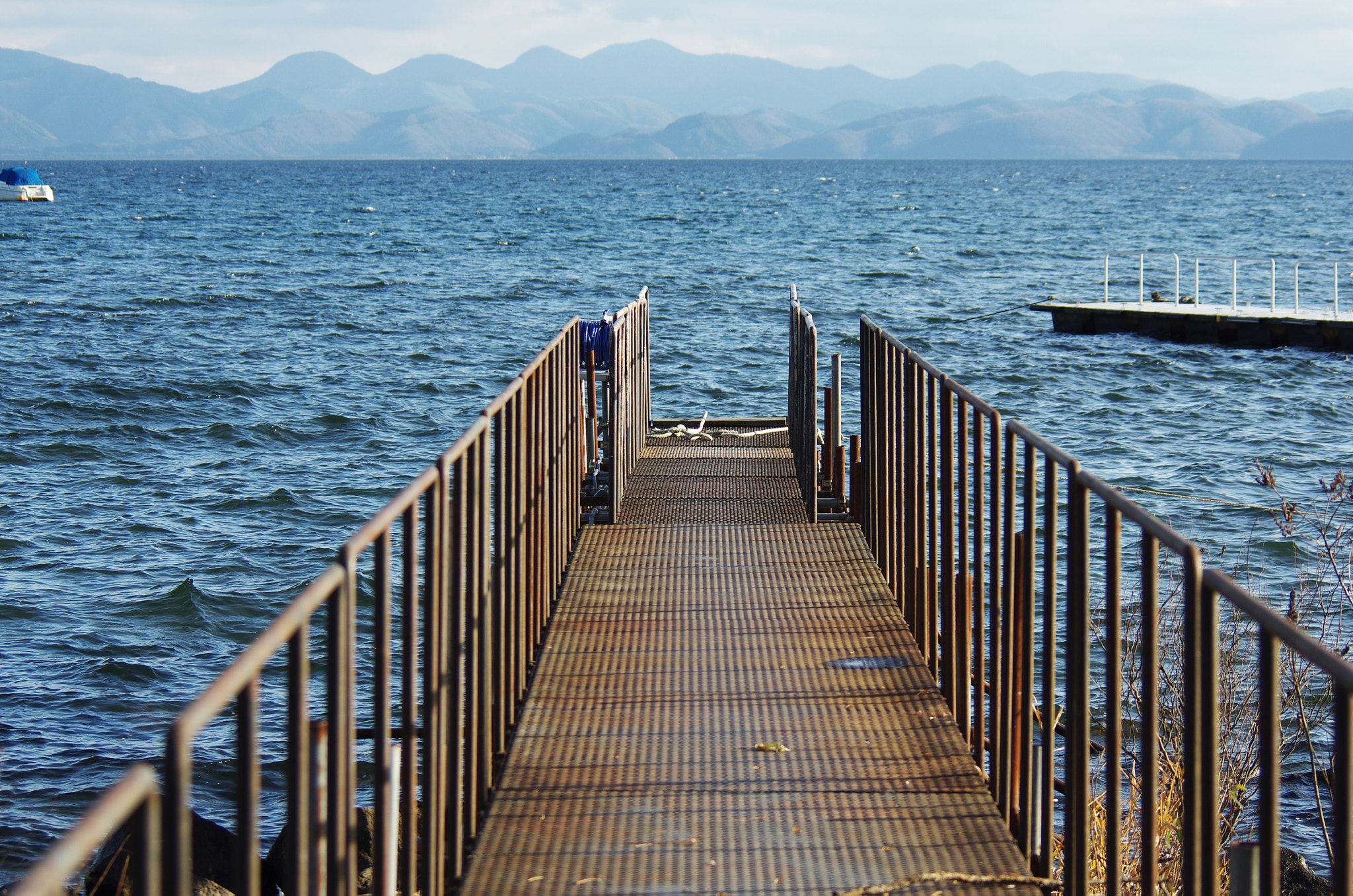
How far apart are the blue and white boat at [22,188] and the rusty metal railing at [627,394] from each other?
306 feet

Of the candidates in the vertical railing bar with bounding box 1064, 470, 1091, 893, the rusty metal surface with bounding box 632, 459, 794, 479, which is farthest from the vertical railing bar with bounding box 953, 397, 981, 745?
the rusty metal surface with bounding box 632, 459, 794, 479

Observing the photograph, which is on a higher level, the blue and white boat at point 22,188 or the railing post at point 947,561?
the blue and white boat at point 22,188

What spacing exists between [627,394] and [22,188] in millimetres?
95401

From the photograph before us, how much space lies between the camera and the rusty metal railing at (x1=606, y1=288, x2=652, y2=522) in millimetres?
7656

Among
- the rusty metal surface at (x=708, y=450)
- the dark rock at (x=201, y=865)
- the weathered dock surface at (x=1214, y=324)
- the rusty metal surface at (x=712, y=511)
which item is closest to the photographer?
the dark rock at (x=201, y=865)

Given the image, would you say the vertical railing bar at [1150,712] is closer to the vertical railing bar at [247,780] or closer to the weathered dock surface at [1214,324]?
the vertical railing bar at [247,780]

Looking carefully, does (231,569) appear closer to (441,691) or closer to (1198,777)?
Result: (441,691)

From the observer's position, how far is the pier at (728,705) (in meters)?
2.30

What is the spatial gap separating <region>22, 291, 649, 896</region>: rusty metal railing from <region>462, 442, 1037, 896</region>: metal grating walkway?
0.21 meters

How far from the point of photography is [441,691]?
11.0 ft

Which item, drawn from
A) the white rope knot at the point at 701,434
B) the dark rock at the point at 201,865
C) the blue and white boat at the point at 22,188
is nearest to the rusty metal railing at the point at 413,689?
the dark rock at the point at 201,865

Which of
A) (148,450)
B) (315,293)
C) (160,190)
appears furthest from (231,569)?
(160,190)

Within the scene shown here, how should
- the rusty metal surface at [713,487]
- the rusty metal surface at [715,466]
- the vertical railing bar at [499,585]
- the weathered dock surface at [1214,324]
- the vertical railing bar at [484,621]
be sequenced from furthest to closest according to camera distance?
1. the weathered dock surface at [1214,324]
2. the rusty metal surface at [715,466]
3. the rusty metal surface at [713,487]
4. the vertical railing bar at [499,585]
5. the vertical railing bar at [484,621]

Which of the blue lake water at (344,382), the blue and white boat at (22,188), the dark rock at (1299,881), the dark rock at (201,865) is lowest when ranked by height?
the dark rock at (1299,881)
